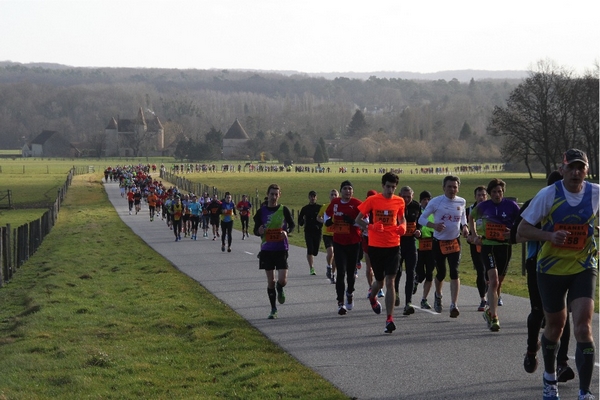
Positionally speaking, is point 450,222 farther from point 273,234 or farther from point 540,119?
point 540,119

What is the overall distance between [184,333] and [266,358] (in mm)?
2470

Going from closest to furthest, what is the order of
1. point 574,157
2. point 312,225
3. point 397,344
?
point 574,157 → point 397,344 → point 312,225

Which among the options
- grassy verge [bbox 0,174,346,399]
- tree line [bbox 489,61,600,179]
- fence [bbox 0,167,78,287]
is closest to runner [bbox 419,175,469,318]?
grassy verge [bbox 0,174,346,399]

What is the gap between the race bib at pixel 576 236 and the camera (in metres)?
7.20

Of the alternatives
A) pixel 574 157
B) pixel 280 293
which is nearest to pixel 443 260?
pixel 280 293

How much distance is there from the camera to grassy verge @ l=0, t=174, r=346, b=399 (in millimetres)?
9047

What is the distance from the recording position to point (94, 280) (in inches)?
768

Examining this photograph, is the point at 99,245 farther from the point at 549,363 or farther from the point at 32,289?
the point at 549,363

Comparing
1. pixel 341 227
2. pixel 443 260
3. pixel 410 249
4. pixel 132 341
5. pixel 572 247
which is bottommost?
pixel 132 341

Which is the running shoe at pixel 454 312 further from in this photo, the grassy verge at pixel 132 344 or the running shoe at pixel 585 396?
the running shoe at pixel 585 396

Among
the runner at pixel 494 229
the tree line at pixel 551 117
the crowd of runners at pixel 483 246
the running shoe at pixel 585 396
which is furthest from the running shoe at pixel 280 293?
the tree line at pixel 551 117

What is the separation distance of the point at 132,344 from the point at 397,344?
341cm

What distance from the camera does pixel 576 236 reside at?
23.6 feet

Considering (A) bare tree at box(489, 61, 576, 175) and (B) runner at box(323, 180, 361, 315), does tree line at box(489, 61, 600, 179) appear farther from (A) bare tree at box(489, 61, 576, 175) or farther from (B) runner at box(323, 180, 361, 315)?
(B) runner at box(323, 180, 361, 315)
